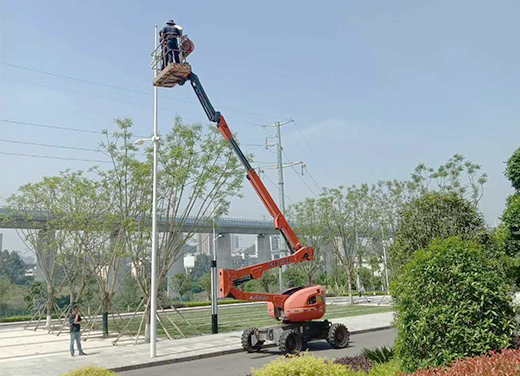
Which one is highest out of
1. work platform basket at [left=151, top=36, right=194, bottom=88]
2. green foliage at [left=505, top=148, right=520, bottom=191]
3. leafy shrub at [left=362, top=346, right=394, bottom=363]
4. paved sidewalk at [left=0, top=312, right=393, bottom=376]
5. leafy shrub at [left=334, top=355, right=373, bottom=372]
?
work platform basket at [left=151, top=36, right=194, bottom=88]

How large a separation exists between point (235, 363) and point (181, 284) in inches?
1239

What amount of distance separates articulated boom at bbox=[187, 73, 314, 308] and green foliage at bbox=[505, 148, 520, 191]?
6869 mm

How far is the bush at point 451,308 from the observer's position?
6.50 m

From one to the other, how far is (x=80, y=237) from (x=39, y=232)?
18.0ft

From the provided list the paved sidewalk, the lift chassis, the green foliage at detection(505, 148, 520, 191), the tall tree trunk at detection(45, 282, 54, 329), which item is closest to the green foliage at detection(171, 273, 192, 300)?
the tall tree trunk at detection(45, 282, 54, 329)

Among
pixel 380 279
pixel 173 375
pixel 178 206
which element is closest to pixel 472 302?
pixel 173 375

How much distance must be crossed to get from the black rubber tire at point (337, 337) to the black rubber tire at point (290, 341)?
130 cm

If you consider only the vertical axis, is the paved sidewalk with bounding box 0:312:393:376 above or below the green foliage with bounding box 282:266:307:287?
below

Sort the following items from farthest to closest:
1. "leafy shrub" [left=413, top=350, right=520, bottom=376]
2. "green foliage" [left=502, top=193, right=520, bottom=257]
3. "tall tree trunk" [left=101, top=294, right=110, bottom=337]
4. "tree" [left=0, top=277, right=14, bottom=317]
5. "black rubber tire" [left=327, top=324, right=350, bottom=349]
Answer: "tree" [left=0, top=277, right=14, bottom=317] → "tall tree trunk" [left=101, top=294, right=110, bottom=337] → "black rubber tire" [left=327, top=324, right=350, bottom=349] → "green foliage" [left=502, top=193, right=520, bottom=257] → "leafy shrub" [left=413, top=350, right=520, bottom=376]

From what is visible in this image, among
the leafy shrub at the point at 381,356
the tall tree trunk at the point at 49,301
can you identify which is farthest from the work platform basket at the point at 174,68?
the tall tree trunk at the point at 49,301

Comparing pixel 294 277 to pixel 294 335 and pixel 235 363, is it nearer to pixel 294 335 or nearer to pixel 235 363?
pixel 294 335

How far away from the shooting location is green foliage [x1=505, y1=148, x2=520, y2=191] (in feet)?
43.0

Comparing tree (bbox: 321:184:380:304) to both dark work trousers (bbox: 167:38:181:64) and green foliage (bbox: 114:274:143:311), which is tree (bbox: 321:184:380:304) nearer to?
green foliage (bbox: 114:274:143:311)

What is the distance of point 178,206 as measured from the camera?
18.2 meters
